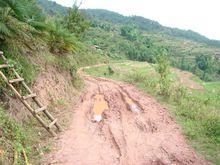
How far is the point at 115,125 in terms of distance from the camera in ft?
34.1

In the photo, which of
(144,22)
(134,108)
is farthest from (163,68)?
(144,22)

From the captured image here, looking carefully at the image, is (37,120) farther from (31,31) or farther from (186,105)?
(186,105)

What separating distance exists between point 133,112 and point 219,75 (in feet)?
187

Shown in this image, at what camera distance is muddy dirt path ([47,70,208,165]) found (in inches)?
322

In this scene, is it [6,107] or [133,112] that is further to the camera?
[133,112]

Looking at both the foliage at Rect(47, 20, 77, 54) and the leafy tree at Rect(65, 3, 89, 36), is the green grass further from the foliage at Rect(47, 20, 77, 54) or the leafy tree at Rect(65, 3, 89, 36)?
the foliage at Rect(47, 20, 77, 54)

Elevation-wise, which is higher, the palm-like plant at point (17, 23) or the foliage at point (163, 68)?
the palm-like plant at point (17, 23)

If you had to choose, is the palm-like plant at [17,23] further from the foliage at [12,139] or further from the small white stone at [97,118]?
the small white stone at [97,118]

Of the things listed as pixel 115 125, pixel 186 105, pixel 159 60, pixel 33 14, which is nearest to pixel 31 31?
pixel 33 14

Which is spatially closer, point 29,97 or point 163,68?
point 29,97

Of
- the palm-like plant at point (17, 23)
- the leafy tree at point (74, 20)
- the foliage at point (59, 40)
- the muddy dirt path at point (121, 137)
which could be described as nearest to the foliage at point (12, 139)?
the muddy dirt path at point (121, 137)

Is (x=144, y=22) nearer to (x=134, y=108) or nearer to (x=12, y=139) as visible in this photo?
(x=134, y=108)

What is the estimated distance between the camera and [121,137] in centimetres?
951

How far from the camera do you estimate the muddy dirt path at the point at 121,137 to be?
26.9 feet
